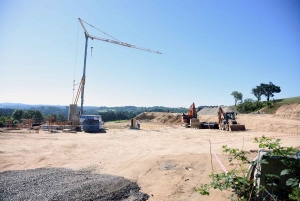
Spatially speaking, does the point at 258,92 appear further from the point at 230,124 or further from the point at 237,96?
the point at 230,124

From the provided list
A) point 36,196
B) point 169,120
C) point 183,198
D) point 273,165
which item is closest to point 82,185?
point 36,196

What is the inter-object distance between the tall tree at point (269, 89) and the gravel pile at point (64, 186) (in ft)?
322

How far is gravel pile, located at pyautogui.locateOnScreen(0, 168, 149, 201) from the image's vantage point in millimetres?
6387

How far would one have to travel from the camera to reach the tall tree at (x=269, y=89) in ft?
292

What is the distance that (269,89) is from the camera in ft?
295

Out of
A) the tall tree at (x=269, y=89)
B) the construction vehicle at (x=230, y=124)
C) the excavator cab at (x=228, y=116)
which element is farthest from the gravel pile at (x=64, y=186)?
the tall tree at (x=269, y=89)

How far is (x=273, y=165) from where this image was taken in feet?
13.8

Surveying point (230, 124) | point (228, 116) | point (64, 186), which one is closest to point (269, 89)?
point (228, 116)

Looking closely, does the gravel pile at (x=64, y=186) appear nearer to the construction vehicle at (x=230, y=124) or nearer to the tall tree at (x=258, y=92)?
the construction vehicle at (x=230, y=124)

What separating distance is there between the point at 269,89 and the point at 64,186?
329 ft

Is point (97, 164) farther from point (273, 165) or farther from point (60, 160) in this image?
point (273, 165)

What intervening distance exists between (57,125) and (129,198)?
23.4 metres

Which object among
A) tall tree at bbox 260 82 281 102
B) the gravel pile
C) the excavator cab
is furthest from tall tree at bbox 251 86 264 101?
the gravel pile

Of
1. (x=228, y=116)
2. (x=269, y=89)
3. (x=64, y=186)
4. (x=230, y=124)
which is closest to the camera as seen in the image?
(x=64, y=186)
